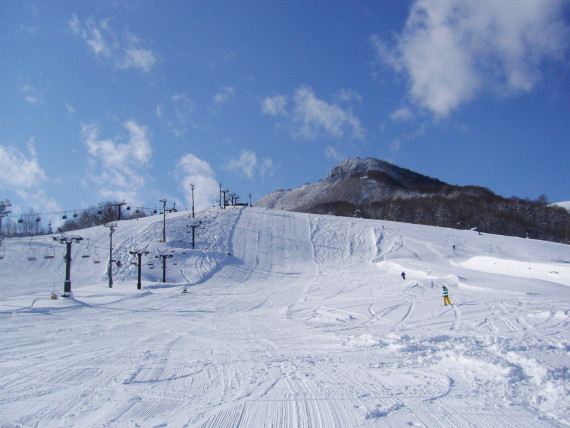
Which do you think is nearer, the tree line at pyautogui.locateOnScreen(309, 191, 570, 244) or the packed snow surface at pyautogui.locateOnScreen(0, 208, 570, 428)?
the packed snow surface at pyautogui.locateOnScreen(0, 208, 570, 428)

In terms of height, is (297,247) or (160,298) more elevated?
(297,247)

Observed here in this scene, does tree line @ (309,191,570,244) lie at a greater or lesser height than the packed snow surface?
greater

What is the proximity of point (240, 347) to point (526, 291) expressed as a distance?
2056 centimetres

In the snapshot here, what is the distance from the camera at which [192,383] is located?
5785 mm

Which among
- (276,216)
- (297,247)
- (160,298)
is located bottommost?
(160,298)

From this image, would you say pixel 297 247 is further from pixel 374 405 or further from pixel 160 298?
pixel 374 405

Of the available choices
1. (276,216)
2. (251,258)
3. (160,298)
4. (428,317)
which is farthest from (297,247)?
(428,317)

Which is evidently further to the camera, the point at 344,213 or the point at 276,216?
Result: the point at 344,213

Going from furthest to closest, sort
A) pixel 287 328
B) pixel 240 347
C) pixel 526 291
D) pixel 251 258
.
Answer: pixel 251 258, pixel 526 291, pixel 287 328, pixel 240 347

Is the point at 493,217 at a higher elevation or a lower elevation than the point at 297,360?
higher

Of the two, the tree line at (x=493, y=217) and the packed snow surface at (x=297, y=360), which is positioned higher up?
the tree line at (x=493, y=217)

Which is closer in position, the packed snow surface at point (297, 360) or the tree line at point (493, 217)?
the packed snow surface at point (297, 360)

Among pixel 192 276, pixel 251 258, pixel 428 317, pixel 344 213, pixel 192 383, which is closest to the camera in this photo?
pixel 192 383

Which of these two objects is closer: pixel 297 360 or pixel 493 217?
pixel 297 360
